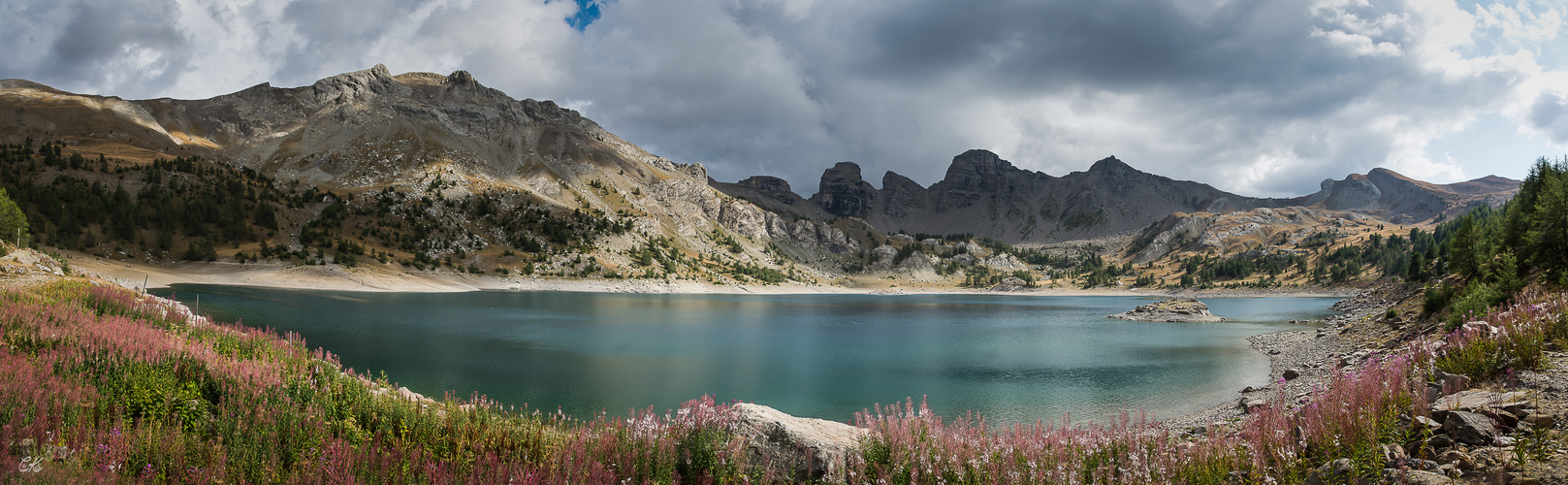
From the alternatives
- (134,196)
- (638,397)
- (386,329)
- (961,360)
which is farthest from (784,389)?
(134,196)

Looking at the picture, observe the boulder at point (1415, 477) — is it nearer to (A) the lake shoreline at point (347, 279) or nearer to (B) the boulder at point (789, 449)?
(B) the boulder at point (789, 449)

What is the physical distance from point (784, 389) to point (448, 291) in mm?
96688

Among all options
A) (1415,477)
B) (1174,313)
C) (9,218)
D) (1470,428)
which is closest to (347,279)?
(9,218)

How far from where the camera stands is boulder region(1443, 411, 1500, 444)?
5164mm

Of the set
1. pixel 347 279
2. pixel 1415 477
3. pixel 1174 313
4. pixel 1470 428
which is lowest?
pixel 347 279

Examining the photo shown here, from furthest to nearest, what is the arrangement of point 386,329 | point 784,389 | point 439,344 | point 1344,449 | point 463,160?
point 463,160
point 386,329
point 439,344
point 784,389
point 1344,449

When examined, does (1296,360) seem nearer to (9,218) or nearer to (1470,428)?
(1470,428)

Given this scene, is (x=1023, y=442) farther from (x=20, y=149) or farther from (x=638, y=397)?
(x=20, y=149)

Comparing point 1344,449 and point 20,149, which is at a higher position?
point 20,149

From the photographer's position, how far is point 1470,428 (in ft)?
17.4

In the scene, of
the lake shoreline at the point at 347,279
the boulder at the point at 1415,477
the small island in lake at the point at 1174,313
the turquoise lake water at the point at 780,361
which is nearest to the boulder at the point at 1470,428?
the boulder at the point at 1415,477

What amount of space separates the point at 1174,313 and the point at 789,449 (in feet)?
259

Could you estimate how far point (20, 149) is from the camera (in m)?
114

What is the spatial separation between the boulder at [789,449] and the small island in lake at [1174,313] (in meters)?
75.4
